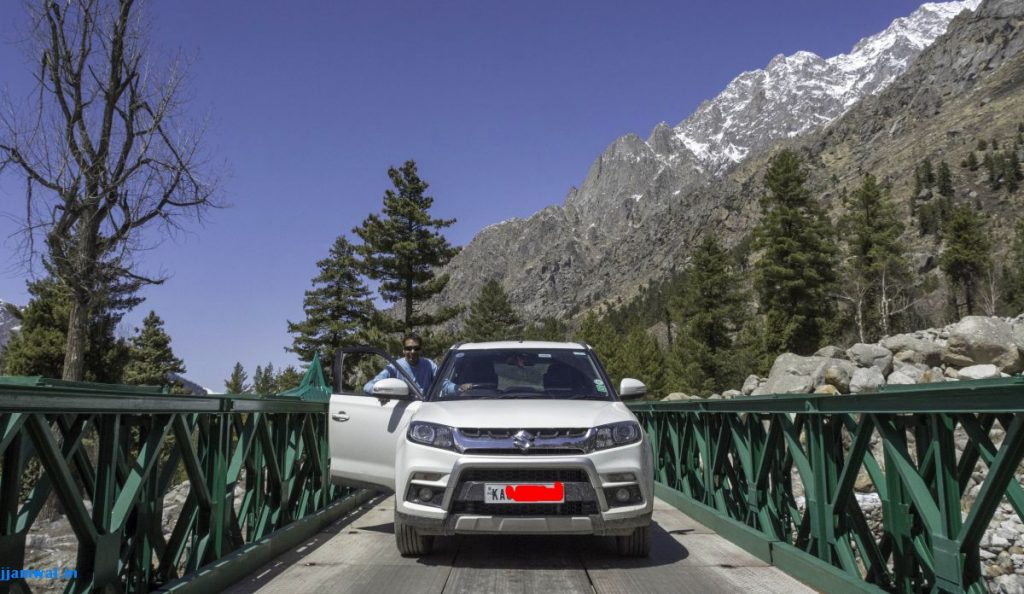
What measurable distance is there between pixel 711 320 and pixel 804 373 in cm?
2691

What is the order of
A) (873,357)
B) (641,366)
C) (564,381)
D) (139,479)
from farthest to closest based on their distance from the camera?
(641,366) → (873,357) → (564,381) → (139,479)

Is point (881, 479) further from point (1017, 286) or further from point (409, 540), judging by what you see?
point (1017, 286)

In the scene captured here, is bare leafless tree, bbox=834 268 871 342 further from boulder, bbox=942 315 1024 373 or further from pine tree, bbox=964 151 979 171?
→ pine tree, bbox=964 151 979 171

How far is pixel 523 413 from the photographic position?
4988 mm

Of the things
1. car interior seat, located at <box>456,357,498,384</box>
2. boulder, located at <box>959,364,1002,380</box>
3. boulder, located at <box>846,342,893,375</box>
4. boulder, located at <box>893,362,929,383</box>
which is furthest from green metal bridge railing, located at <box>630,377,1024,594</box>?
boulder, located at <box>846,342,893,375</box>

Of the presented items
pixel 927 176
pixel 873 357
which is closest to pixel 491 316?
pixel 873 357

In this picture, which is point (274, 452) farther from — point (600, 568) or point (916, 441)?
point (916, 441)

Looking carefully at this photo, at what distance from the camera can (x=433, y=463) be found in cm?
486

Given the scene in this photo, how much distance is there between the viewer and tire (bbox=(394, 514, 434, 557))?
5.35 meters

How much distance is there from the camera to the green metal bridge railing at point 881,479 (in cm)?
299

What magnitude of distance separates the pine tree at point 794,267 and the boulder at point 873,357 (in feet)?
64.0

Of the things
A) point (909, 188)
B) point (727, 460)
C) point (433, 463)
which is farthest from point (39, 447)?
point (909, 188)

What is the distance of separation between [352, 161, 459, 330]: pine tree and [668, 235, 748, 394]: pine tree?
1936 cm

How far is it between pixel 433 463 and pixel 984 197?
152907mm
